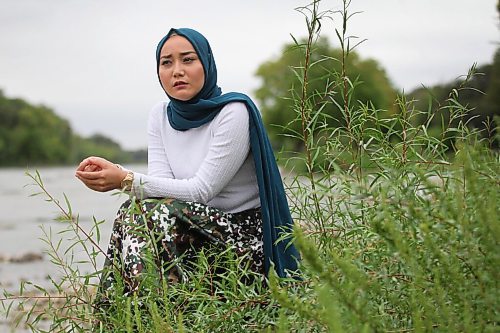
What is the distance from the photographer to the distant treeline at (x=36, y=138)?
325 feet

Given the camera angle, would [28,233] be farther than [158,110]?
Yes

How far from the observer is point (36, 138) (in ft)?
330

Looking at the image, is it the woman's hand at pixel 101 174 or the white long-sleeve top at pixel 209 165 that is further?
the white long-sleeve top at pixel 209 165

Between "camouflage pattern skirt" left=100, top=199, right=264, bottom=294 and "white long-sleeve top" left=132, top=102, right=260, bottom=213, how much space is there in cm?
9

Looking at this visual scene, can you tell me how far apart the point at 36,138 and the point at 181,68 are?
100239 millimetres

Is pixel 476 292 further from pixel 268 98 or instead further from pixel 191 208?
pixel 268 98

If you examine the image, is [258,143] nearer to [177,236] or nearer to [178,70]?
[178,70]

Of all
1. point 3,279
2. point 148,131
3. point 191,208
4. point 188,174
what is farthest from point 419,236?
point 3,279

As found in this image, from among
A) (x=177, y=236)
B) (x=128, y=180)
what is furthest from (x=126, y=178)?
(x=177, y=236)

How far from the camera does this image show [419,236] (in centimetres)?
219

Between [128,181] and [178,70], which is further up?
[178,70]

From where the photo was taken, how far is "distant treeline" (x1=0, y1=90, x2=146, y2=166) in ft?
325

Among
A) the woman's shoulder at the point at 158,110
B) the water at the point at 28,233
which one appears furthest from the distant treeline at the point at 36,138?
the woman's shoulder at the point at 158,110

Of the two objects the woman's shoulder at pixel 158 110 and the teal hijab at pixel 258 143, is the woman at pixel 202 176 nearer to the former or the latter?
the teal hijab at pixel 258 143
